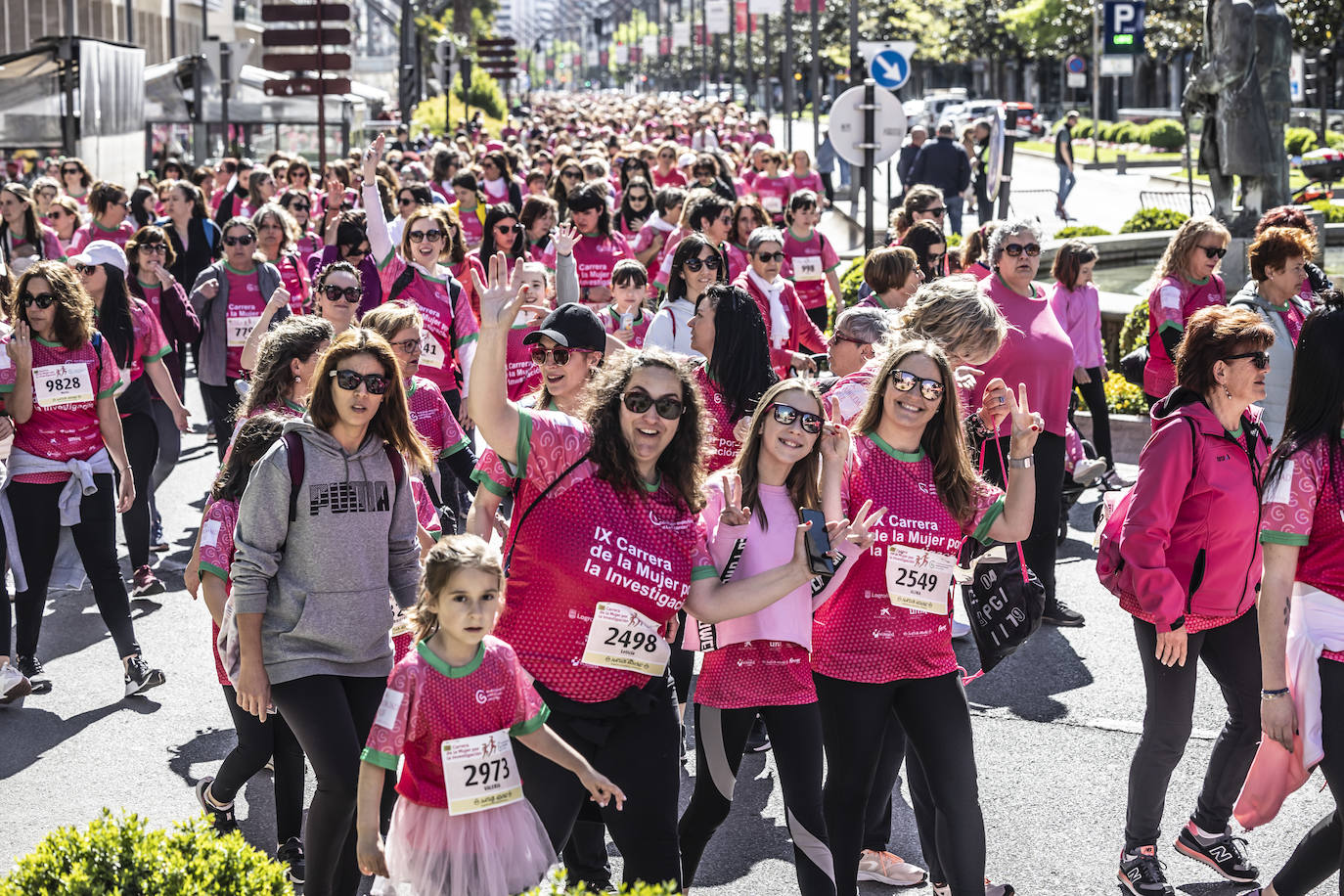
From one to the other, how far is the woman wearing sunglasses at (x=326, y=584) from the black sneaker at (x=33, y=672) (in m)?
3.32

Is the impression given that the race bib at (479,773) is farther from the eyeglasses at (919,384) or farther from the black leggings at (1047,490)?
the black leggings at (1047,490)

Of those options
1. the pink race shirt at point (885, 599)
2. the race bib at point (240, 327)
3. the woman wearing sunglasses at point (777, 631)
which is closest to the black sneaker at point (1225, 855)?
the pink race shirt at point (885, 599)

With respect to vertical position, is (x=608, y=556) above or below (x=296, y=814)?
above

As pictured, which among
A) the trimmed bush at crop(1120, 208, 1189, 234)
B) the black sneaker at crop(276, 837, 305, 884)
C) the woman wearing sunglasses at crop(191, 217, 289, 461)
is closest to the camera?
the black sneaker at crop(276, 837, 305, 884)

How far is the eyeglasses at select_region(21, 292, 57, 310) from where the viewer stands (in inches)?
282

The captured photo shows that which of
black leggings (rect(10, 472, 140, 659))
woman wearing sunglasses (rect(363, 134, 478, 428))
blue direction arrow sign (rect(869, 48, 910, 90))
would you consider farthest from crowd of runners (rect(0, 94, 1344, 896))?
blue direction arrow sign (rect(869, 48, 910, 90))

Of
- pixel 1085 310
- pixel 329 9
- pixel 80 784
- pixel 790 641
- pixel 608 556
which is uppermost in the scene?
pixel 329 9

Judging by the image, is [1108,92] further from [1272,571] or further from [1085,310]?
[1272,571]

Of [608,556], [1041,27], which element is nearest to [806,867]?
[608,556]

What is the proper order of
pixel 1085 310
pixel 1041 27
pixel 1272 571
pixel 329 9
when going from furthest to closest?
pixel 1041 27 < pixel 329 9 < pixel 1085 310 < pixel 1272 571

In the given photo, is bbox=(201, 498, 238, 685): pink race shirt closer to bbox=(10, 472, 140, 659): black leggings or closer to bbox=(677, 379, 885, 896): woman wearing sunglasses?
bbox=(677, 379, 885, 896): woman wearing sunglasses

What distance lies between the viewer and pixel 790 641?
4.62 meters

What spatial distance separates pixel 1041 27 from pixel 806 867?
70598 millimetres

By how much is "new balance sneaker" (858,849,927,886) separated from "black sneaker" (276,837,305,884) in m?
1.74
